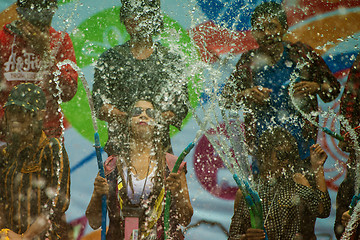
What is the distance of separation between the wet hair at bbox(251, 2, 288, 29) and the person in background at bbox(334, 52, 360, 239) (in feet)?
2.14

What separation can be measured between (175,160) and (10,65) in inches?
60.2

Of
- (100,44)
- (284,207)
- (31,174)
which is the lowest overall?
(284,207)

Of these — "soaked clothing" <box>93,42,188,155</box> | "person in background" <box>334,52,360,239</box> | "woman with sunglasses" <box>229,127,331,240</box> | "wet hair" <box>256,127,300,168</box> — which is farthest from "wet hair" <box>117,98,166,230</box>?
"person in background" <box>334,52,360,239</box>

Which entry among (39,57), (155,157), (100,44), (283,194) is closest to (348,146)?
(283,194)

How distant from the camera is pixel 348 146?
364 cm

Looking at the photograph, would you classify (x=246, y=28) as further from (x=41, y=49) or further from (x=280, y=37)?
(x=41, y=49)

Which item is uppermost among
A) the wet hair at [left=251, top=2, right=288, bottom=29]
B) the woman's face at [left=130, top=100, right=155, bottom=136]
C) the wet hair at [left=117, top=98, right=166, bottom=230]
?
the wet hair at [left=251, top=2, right=288, bottom=29]

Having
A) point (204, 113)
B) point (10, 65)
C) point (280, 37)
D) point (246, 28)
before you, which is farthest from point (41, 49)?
point (280, 37)

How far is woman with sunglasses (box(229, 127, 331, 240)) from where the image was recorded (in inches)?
133

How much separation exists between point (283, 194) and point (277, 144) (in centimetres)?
37

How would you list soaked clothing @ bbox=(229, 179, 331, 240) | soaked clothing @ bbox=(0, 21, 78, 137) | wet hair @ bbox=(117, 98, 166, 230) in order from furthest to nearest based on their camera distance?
soaked clothing @ bbox=(0, 21, 78, 137) → wet hair @ bbox=(117, 98, 166, 230) → soaked clothing @ bbox=(229, 179, 331, 240)

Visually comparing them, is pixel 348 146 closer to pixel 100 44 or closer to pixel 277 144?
pixel 277 144

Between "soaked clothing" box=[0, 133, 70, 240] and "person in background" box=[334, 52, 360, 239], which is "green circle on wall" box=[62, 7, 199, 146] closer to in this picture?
"soaked clothing" box=[0, 133, 70, 240]

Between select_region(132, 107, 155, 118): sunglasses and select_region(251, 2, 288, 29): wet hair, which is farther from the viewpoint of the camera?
select_region(251, 2, 288, 29): wet hair
